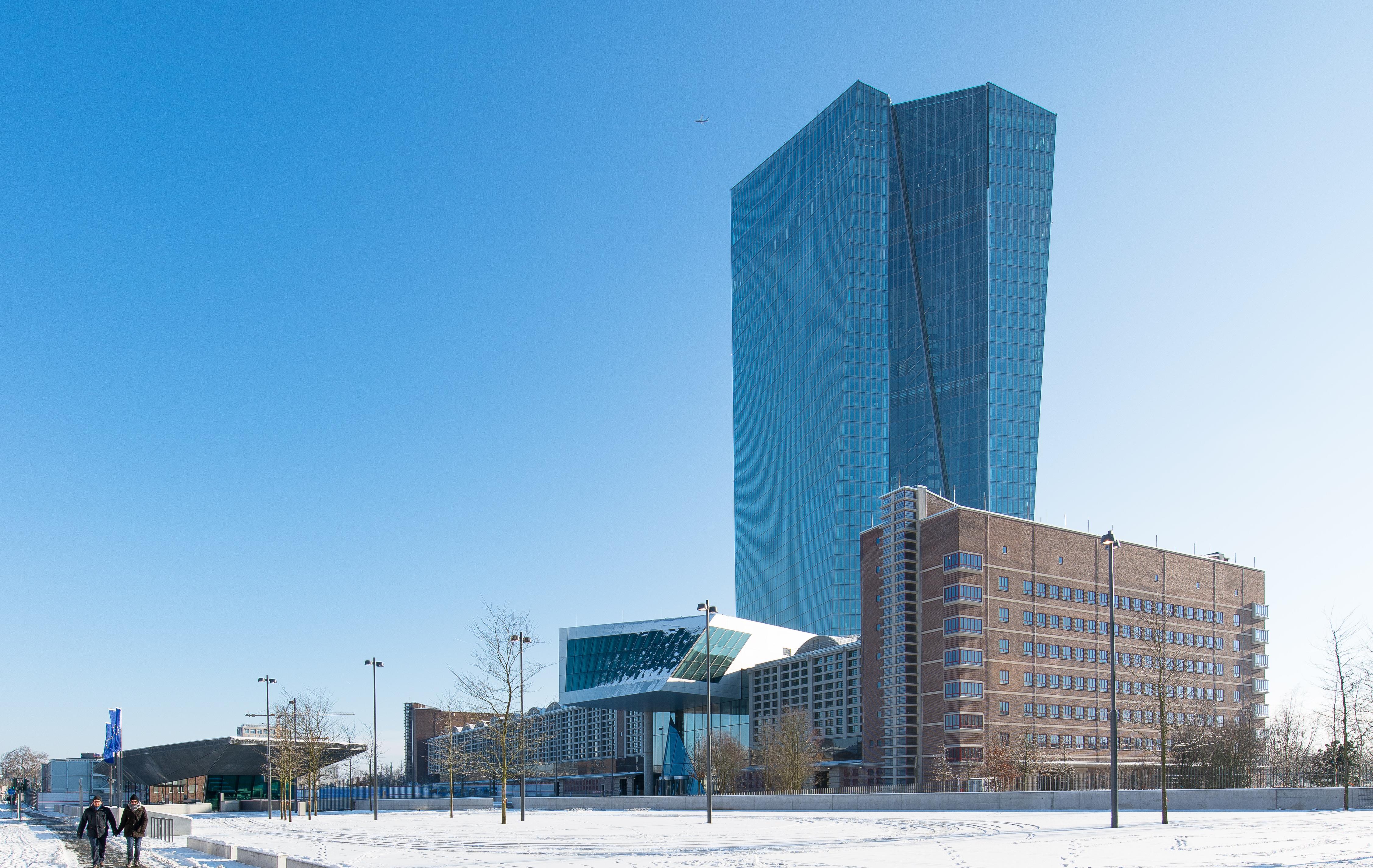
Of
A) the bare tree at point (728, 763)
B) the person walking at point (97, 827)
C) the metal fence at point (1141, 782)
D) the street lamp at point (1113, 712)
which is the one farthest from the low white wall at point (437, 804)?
the street lamp at point (1113, 712)

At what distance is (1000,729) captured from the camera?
78812 millimetres

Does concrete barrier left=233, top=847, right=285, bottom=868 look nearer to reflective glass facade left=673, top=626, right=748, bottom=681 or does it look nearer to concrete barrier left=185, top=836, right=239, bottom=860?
concrete barrier left=185, top=836, right=239, bottom=860

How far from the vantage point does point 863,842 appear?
2716 centimetres

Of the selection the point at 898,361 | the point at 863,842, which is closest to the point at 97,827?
the point at 863,842

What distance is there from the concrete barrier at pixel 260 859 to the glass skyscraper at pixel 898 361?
5695 inches

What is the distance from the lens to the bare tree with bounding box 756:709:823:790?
74.2 metres

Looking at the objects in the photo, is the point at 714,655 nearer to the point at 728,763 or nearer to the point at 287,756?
the point at 728,763

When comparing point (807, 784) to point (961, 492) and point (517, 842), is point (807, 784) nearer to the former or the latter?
point (517, 842)

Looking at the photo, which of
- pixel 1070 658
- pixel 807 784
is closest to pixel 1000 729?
pixel 1070 658

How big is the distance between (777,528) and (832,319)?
39643mm

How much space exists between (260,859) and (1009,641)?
67.6 metres

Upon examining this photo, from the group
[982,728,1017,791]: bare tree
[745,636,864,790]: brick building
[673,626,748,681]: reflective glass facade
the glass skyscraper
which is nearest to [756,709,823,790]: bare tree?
[745,636,864,790]: brick building

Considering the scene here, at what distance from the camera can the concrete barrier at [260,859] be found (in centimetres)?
2112

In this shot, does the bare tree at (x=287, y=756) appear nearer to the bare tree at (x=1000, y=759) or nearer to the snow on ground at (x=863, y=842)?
the snow on ground at (x=863, y=842)
